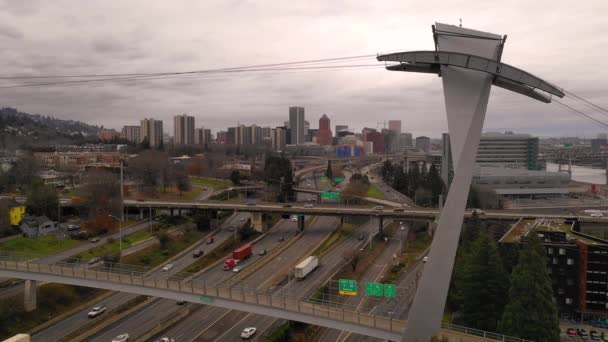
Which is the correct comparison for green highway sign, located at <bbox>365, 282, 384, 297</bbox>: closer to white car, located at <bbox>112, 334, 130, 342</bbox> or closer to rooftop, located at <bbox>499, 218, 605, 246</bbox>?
rooftop, located at <bbox>499, 218, 605, 246</bbox>

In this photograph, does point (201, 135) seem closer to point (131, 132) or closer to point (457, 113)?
point (131, 132)

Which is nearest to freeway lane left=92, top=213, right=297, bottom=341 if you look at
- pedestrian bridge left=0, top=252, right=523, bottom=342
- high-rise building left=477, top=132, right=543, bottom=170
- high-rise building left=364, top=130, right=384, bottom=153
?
pedestrian bridge left=0, top=252, right=523, bottom=342

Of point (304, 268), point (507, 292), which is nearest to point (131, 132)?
point (304, 268)

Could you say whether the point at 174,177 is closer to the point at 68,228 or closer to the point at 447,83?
the point at 68,228

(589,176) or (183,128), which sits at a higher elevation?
(183,128)

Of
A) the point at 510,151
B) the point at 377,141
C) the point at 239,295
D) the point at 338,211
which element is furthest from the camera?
the point at 377,141

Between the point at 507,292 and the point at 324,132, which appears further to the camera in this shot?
the point at 324,132

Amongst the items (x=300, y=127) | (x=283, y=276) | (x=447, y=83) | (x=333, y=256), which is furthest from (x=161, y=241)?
(x=300, y=127)
